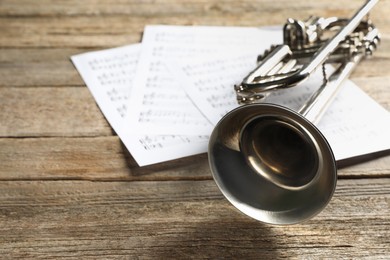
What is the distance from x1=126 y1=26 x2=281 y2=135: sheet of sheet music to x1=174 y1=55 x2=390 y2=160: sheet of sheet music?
0.06 ft

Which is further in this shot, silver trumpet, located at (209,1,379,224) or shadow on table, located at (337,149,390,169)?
shadow on table, located at (337,149,390,169)

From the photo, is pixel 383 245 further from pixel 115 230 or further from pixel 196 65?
pixel 196 65

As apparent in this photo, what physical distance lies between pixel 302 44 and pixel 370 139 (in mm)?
196

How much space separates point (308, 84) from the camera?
838mm

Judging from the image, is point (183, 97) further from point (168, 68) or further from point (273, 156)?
point (273, 156)

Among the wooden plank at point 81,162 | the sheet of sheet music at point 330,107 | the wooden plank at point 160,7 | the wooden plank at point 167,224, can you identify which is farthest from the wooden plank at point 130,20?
the wooden plank at point 167,224

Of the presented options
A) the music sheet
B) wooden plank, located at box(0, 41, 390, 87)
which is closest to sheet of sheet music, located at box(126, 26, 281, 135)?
the music sheet

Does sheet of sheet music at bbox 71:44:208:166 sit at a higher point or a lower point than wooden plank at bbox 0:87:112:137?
higher

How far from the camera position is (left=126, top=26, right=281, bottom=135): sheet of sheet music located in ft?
2.49

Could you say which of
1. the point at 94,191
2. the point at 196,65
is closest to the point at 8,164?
the point at 94,191

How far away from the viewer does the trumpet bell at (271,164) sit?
565mm

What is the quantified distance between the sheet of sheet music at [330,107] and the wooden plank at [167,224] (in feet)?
0.23

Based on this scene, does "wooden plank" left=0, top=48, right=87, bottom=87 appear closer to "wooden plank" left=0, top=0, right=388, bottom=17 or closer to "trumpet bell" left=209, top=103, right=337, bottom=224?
"wooden plank" left=0, top=0, right=388, bottom=17

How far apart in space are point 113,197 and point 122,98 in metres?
0.22
